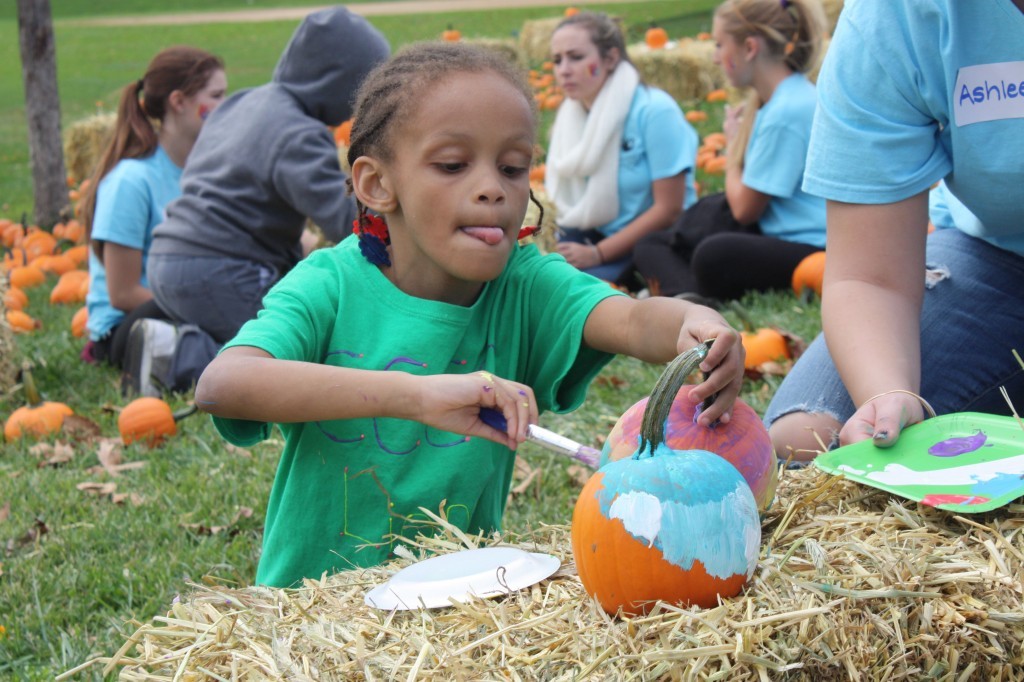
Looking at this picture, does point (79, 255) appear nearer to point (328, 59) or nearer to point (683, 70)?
point (328, 59)

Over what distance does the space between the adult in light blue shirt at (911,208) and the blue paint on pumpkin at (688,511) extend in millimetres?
591

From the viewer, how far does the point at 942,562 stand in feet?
5.81

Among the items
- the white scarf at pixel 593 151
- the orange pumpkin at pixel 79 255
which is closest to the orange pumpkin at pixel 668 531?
the white scarf at pixel 593 151

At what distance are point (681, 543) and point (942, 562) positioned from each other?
1.38ft

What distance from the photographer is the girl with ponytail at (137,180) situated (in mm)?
5801

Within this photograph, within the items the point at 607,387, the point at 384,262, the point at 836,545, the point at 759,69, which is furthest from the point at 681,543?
the point at 759,69

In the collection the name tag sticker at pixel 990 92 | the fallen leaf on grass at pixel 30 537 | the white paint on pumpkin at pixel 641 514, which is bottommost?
the fallen leaf on grass at pixel 30 537

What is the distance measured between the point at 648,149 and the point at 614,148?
0.68 feet

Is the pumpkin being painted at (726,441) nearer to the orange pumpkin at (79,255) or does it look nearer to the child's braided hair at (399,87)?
the child's braided hair at (399,87)

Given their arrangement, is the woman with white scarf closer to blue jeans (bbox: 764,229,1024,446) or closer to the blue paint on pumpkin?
blue jeans (bbox: 764,229,1024,446)

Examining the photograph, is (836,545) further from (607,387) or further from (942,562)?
(607,387)

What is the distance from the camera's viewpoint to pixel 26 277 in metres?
7.86

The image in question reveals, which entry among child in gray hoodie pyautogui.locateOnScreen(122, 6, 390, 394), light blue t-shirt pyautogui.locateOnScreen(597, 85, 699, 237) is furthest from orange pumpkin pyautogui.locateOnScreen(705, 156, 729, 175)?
child in gray hoodie pyautogui.locateOnScreen(122, 6, 390, 394)

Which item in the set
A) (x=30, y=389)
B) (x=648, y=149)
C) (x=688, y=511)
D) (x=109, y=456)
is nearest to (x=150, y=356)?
(x=30, y=389)
